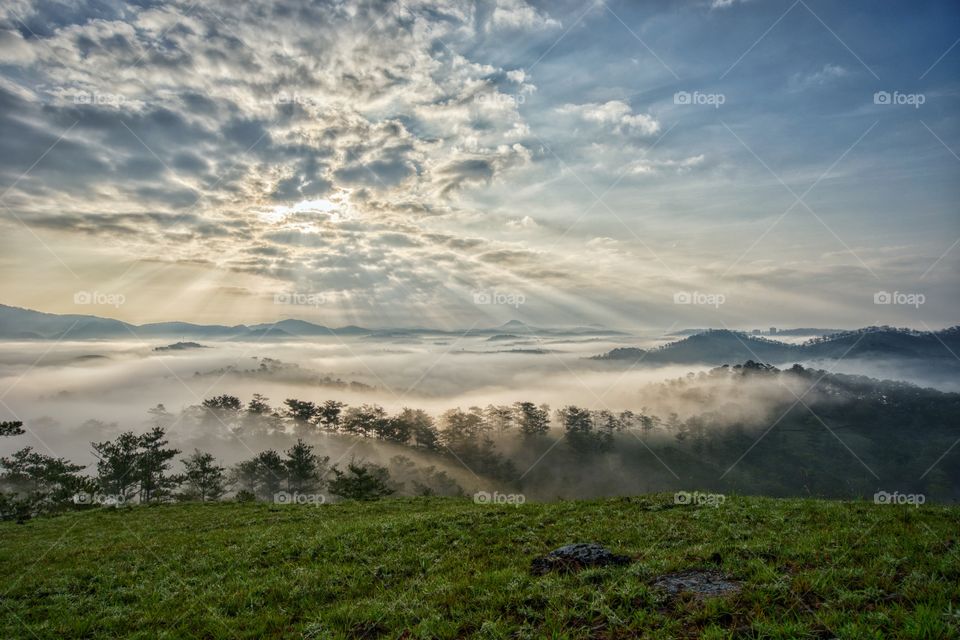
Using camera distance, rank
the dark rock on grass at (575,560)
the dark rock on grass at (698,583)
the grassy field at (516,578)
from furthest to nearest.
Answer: the dark rock on grass at (575,560)
the dark rock on grass at (698,583)
the grassy field at (516,578)

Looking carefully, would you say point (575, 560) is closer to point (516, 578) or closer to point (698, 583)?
point (516, 578)

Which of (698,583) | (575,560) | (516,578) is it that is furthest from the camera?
(575,560)

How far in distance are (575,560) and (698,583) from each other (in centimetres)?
315

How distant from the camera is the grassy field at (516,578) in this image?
319 inches

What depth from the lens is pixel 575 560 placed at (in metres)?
11.7

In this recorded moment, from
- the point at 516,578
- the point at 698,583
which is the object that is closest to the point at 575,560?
the point at 516,578

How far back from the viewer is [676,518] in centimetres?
1717

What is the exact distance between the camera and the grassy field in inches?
319

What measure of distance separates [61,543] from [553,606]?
3026 cm

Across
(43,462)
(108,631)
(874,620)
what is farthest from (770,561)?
(43,462)

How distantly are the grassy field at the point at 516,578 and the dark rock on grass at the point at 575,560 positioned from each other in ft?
1.25

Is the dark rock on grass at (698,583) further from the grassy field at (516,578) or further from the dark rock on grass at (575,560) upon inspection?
the dark rock on grass at (575,560)

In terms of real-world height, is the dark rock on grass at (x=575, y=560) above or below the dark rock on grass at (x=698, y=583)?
below

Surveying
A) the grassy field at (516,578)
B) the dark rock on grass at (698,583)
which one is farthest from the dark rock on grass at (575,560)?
the dark rock on grass at (698,583)
